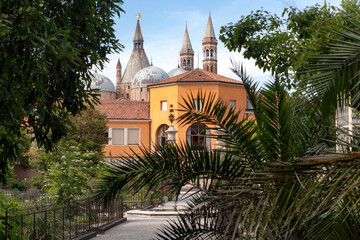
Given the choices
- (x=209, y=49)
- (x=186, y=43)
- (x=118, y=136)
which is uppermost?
(x=186, y=43)

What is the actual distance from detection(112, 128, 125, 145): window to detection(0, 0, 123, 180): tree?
112 ft

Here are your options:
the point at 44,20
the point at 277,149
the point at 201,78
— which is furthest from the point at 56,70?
the point at 201,78

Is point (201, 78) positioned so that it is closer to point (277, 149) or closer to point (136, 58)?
point (277, 149)

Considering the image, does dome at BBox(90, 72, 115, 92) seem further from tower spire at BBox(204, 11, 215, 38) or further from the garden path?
the garden path

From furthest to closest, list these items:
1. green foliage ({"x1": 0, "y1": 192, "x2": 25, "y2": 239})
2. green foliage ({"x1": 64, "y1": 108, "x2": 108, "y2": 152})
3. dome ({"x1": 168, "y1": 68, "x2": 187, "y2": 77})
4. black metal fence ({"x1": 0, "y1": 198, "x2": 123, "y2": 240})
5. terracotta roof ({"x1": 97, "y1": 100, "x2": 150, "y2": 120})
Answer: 1. dome ({"x1": 168, "y1": 68, "x2": 187, "y2": 77})
2. terracotta roof ({"x1": 97, "y1": 100, "x2": 150, "y2": 120})
3. green foliage ({"x1": 64, "y1": 108, "x2": 108, "y2": 152})
4. black metal fence ({"x1": 0, "y1": 198, "x2": 123, "y2": 240})
5. green foliage ({"x1": 0, "y1": 192, "x2": 25, "y2": 239})

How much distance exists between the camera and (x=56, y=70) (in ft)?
29.9

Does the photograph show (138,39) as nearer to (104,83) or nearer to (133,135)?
(104,83)

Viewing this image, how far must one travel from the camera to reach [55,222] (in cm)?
1151

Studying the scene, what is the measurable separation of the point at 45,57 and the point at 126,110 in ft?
123

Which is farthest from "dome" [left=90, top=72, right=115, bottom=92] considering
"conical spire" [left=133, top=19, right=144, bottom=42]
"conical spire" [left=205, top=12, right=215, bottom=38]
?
"conical spire" [left=205, top=12, right=215, bottom=38]

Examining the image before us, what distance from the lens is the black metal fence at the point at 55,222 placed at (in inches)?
353

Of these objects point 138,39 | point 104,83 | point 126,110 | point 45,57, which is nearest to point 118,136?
point 126,110

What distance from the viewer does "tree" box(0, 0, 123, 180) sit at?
752 cm

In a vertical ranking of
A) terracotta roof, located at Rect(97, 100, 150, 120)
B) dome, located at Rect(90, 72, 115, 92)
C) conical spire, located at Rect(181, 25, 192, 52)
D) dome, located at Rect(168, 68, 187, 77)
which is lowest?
terracotta roof, located at Rect(97, 100, 150, 120)
